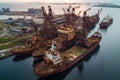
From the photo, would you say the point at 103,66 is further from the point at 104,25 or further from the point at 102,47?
the point at 104,25

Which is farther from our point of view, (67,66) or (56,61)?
(67,66)

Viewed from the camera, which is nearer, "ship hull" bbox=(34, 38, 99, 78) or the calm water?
"ship hull" bbox=(34, 38, 99, 78)

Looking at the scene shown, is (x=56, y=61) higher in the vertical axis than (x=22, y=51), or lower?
higher

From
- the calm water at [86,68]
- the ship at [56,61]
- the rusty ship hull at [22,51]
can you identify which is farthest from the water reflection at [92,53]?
the rusty ship hull at [22,51]

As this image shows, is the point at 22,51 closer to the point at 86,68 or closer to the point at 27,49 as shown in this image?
the point at 27,49

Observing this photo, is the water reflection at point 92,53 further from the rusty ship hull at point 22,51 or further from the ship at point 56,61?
the rusty ship hull at point 22,51

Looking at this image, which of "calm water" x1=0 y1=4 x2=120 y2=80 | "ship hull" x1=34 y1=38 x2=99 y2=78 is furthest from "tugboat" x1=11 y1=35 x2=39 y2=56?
"ship hull" x1=34 y1=38 x2=99 y2=78

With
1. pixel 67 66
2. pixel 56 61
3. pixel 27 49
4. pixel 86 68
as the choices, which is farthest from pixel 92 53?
pixel 27 49

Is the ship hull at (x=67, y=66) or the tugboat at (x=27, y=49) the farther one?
the tugboat at (x=27, y=49)

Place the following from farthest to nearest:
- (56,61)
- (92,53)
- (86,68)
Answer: (92,53) < (86,68) < (56,61)

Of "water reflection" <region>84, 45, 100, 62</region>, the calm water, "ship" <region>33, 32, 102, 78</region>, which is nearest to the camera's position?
"ship" <region>33, 32, 102, 78</region>

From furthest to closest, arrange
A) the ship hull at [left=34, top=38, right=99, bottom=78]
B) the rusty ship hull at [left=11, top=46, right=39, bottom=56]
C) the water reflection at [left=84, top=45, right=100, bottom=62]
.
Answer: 1. the rusty ship hull at [left=11, top=46, right=39, bottom=56]
2. the water reflection at [left=84, top=45, right=100, bottom=62]
3. the ship hull at [left=34, top=38, right=99, bottom=78]

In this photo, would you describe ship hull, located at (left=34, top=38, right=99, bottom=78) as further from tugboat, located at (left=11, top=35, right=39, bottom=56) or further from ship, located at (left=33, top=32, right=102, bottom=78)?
tugboat, located at (left=11, top=35, right=39, bottom=56)
